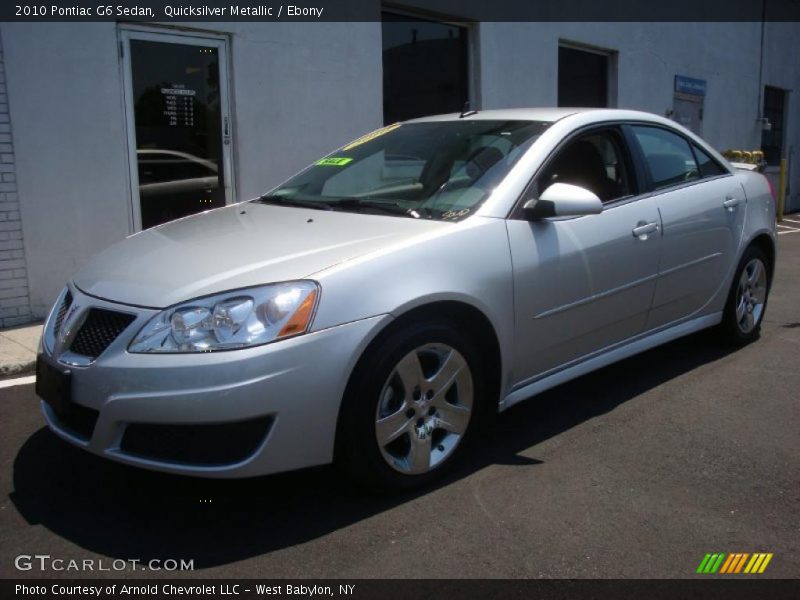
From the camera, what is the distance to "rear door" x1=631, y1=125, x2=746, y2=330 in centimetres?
430

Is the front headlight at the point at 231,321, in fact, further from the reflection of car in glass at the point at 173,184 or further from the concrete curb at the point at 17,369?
the reflection of car in glass at the point at 173,184

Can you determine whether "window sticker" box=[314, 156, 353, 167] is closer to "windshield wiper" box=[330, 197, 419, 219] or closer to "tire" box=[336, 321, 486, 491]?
"windshield wiper" box=[330, 197, 419, 219]

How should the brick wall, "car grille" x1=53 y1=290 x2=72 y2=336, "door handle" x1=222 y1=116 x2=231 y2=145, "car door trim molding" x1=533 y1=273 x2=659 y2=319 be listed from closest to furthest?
"car grille" x1=53 y1=290 x2=72 y2=336 < "car door trim molding" x1=533 y1=273 x2=659 y2=319 < the brick wall < "door handle" x1=222 y1=116 x2=231 y2=145

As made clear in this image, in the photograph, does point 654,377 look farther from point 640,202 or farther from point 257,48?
point 257,48

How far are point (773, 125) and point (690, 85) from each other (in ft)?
15.2

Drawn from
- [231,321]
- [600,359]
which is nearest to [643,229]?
[600,359]

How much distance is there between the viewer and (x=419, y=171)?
3986 millimetres

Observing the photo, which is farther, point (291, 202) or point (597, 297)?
point (291, 202)

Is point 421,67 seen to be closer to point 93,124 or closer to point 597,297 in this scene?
point 93,124

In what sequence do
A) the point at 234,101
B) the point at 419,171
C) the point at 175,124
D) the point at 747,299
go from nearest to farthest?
the point at 419,171 < the point at 747,299 < the point at 175,124 < the point at 234,101

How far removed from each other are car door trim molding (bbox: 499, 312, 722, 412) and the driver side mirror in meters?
0.76

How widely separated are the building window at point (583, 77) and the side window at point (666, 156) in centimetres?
674

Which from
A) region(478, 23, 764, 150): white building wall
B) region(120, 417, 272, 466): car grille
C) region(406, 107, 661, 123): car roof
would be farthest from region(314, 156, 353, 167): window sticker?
region(478, 23, 764, 150): white building wall
